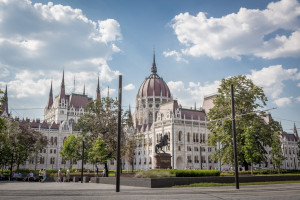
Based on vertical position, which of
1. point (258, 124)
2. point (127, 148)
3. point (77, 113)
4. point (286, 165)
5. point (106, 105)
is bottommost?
point (286, 165)

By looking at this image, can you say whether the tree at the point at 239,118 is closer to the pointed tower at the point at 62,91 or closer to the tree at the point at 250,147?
the tree at the point at 250,147

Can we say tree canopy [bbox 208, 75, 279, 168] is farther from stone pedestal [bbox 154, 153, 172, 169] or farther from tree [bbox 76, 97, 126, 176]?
tree [bbox 76, 97, 126, 176]

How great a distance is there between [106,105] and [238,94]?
2123 centimetres

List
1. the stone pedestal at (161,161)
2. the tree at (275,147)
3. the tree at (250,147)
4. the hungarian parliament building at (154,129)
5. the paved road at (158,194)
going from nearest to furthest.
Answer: the paved road at (158,194), the stone pedestal at (161,161), the tree at (250,147), the tree at (275,147), the hungarian parliament building at (154,129)

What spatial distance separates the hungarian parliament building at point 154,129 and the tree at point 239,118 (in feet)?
30.9

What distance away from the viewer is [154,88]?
12738 centimetres

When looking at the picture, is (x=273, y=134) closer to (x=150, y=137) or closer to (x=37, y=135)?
(x=37, y=135)

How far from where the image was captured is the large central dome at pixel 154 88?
127 metres

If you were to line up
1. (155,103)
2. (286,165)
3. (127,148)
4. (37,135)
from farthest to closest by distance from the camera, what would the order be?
(155,103)
(286,165)
(37,135)
(127,148)

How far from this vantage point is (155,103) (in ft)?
409

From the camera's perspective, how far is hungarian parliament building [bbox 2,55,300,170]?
8412cm

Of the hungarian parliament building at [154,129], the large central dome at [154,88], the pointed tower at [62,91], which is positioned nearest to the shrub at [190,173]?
the hungarian parliament building at [154,129]

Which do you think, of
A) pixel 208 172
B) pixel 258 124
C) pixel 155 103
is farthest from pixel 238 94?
pixel 155 103

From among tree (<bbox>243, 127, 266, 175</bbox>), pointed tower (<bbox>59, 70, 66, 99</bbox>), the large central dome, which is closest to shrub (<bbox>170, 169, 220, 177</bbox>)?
tree (<bbox>243, 127, 266, 175</bbox>)
